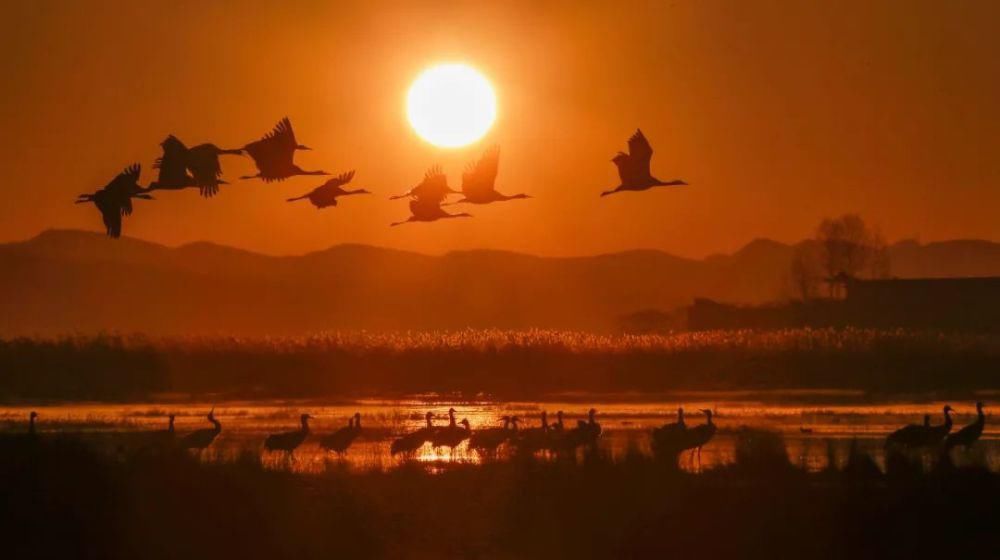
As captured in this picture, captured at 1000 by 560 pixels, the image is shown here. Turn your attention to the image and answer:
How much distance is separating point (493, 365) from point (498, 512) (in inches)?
1207

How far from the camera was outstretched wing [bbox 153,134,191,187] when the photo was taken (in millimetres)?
24094

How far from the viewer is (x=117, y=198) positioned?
2431 centimetres

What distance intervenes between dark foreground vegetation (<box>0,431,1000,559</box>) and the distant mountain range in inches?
3351

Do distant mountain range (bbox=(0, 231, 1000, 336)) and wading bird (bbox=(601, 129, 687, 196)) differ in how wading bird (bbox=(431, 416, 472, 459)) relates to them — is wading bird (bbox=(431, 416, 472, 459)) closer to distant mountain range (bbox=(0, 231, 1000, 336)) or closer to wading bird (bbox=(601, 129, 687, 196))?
wading bird (bbox=(601, 129, 687, 196))

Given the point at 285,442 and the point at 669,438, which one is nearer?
the point at 669,438

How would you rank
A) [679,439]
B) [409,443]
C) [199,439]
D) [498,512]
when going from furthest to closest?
[199,439] < [409,443] < [679,439] < [498,512]

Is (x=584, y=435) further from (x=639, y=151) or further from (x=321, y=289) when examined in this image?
(x=321, y=289)

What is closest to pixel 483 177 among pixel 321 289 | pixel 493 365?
pixel 493 365

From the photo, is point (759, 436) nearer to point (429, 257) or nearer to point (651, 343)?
point (651, 343)

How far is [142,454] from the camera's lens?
26938 millimetres

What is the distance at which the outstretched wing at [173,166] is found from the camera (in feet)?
79.0

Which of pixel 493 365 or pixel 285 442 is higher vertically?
pixel 493 365

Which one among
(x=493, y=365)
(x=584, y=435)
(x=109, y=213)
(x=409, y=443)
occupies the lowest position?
(x=409, y=443)

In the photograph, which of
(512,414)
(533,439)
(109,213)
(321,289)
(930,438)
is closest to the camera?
(109,213)
